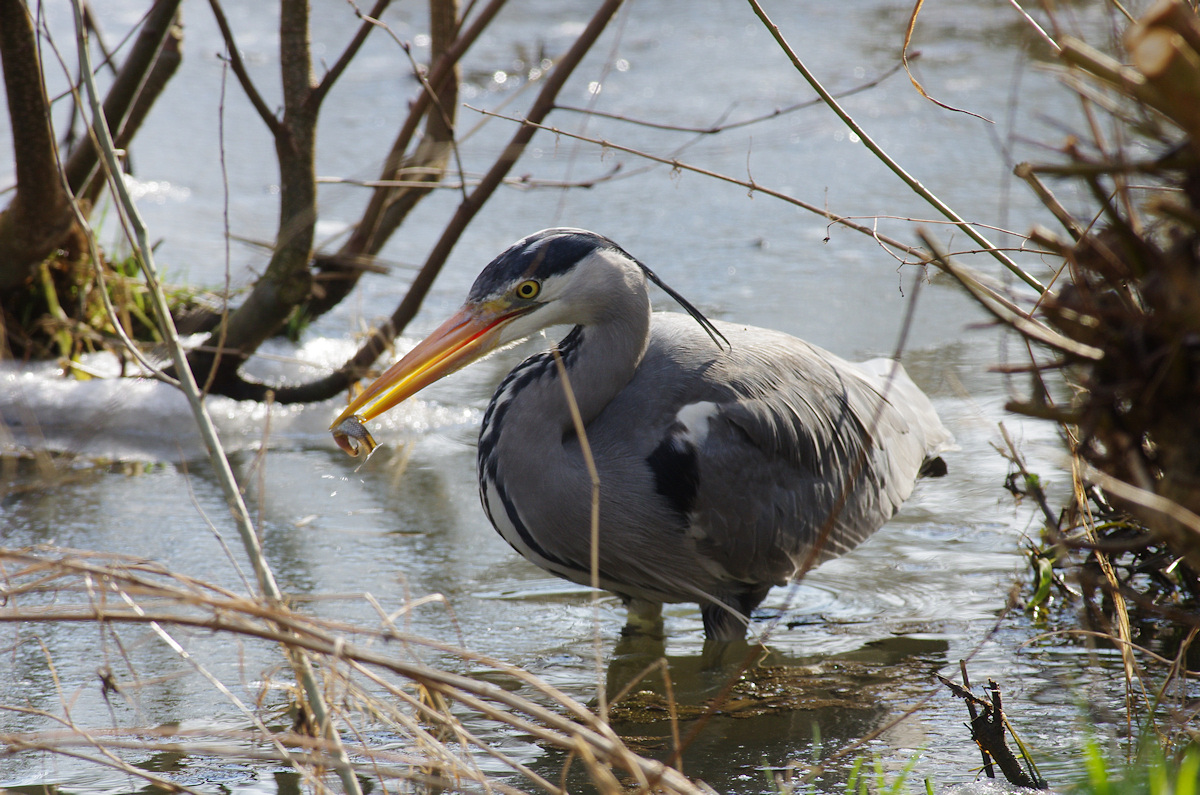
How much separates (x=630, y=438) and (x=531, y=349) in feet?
6.96

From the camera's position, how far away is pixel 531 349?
5023 mm

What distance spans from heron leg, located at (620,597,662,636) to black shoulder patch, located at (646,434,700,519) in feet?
1.26

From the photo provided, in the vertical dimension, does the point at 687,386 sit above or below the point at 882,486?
above

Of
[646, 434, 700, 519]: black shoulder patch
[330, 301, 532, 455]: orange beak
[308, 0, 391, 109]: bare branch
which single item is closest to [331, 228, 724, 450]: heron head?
[330, 301, 532, 455]: orange beak

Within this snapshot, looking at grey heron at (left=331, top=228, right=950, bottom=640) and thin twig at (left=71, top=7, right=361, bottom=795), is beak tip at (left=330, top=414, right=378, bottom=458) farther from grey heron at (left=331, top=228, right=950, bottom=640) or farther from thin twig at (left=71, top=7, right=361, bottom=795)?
thin twig at (left=71, top=7, right=361, bottom=795)

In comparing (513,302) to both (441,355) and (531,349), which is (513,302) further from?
(531,349)

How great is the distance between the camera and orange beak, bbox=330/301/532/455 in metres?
2.72

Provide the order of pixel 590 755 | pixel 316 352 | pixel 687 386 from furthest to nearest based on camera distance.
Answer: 1. pixel 316 352
2. pixel 687 386
3. pixel 590 755

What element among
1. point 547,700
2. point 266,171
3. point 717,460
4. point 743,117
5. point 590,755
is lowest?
point 547,700

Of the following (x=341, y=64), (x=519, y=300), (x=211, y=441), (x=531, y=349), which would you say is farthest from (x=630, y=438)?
(x=531, y=349)

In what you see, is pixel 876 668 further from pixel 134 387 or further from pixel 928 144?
pixel 928 144

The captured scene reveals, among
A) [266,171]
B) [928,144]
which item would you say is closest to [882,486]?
[928,144]

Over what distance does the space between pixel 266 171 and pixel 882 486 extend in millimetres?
4847

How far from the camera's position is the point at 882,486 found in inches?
135
